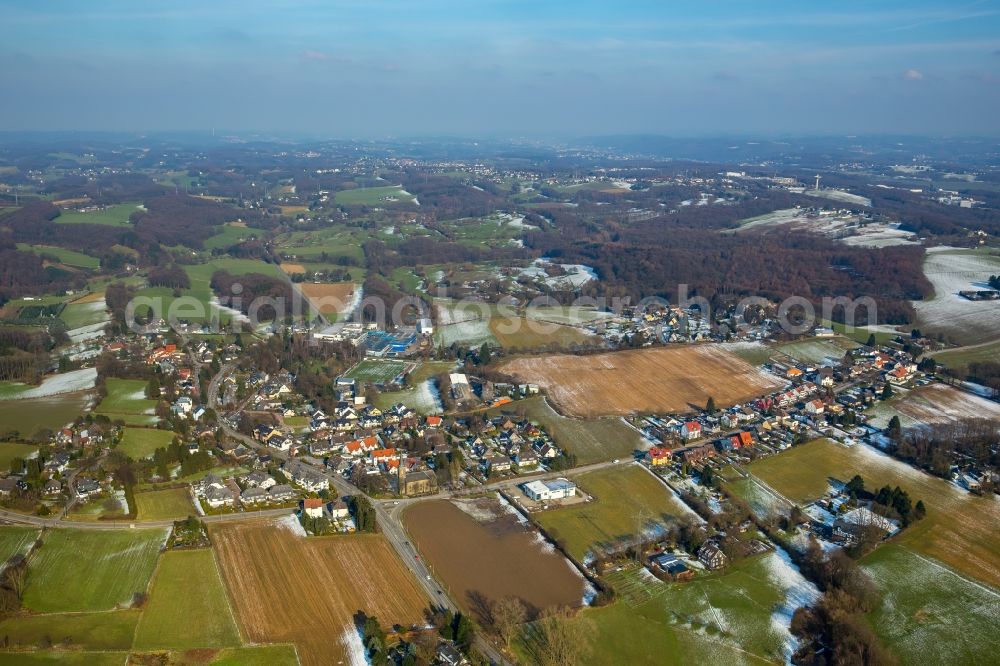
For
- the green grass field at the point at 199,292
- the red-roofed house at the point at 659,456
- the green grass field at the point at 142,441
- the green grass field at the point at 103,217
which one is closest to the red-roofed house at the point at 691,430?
the red-roofed house at the point at 659,456

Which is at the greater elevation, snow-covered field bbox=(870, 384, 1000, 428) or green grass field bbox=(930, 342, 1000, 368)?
green grass field bbox=(930, 342, 1000, 368)

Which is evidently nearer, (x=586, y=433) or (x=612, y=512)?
(x=612, y=512)

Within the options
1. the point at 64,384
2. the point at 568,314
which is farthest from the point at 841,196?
the point at 64,384

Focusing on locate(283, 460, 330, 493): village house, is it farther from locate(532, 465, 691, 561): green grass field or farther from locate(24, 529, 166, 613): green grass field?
locate(532, 465, 691, 561): green grass field

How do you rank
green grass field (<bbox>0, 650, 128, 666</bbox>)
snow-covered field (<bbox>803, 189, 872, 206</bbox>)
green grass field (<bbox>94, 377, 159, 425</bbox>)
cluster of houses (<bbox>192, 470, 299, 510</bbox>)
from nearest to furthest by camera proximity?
green grass field (<bbox>0, 650, 128, 666</bbox>) → cluster of houses (<bbox>192, 470, 299, 510</bbox>) → green grass field (<bbox>94, 377, 159, 425</bbox>) → snow-covered field (<bbox>803, 189, 872, 206</bbox>)

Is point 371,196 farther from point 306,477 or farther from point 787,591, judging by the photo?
point 787,591

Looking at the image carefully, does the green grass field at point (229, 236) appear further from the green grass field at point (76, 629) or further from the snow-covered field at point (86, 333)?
the green grass field at point (76, 629)

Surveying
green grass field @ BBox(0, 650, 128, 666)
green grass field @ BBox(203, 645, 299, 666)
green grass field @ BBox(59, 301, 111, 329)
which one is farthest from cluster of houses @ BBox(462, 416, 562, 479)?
green grass field @ BBox(59, 301, 111, 329)
